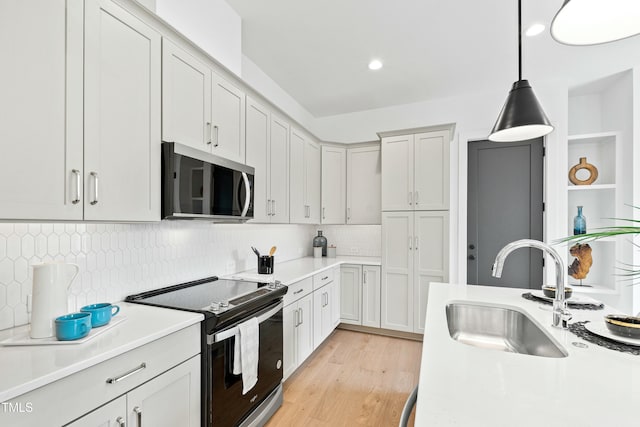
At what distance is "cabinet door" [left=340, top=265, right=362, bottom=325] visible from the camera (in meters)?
3.70

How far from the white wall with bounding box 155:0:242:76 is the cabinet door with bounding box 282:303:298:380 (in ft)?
6.29

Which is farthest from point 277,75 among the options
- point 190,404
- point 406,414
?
point 406,414

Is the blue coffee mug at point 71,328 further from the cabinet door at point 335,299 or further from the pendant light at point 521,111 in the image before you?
the cabinet door at point 335,299

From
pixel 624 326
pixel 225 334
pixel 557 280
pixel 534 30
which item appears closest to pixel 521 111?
pixel 557 280

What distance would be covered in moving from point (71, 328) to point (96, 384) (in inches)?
9.6

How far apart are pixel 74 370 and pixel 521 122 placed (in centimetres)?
226

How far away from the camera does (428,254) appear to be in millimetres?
3418

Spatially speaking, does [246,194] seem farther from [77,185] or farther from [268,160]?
[77,185]

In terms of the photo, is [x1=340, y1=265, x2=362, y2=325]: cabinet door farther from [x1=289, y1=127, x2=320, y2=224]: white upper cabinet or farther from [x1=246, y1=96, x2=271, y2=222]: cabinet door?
[x1=246, y1=96, x2=271, y2=222]: cabinet door

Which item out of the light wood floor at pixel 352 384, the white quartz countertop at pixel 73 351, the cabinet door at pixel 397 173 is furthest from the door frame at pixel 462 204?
the white quartz countertop at pixel 73 351

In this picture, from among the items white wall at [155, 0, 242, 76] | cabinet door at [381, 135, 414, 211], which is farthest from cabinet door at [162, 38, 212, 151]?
cabinet door at [381, 135, 414, 211]

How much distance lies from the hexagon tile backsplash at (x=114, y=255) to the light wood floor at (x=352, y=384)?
119cm

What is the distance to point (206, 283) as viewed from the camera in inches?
88.8

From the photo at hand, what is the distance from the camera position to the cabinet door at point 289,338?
7.71ft
